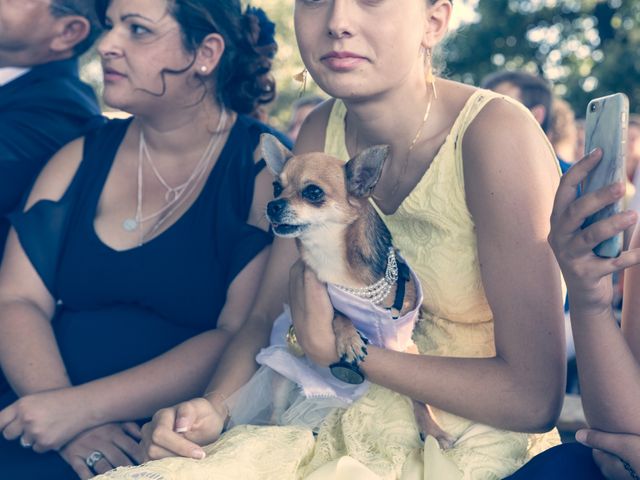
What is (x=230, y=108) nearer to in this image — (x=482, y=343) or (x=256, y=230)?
(x=256, y=230)

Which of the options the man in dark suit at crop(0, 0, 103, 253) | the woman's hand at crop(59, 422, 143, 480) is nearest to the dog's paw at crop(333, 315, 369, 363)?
the woman's hand at crop(59, 422, 143, 480)

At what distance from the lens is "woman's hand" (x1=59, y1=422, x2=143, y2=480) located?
8.41 ft

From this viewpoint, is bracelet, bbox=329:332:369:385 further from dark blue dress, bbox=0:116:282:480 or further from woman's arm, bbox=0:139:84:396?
woman's arm, bbox=0:139:84:396

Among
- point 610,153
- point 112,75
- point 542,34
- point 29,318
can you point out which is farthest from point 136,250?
point 542,34

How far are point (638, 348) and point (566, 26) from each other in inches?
845

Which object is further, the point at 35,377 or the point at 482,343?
the point at 35,377

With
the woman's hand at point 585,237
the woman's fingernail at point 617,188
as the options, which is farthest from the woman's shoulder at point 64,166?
the woman's fingernail at point 617,188

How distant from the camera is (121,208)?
9.82 ft

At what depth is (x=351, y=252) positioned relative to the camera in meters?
2.23

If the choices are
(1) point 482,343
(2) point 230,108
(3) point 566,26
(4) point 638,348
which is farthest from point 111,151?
(3) point 566,26

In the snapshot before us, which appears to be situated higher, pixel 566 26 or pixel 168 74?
pixel 168 74

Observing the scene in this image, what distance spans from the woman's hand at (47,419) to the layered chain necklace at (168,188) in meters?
0.56

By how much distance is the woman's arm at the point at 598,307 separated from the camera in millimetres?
1689

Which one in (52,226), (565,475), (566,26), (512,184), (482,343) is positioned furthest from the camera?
(566,26)
